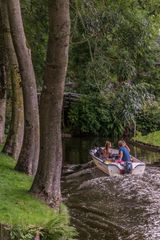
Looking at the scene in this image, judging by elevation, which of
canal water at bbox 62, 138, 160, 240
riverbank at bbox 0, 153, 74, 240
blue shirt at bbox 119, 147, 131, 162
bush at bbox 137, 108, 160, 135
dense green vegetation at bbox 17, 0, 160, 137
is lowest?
canal water at bbox 62, 138, 160, 240

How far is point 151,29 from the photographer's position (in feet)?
65.6

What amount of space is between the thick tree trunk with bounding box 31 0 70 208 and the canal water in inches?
70.8

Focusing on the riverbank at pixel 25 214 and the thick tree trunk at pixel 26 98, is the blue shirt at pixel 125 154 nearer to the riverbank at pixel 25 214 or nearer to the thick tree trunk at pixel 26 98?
the thick tree trunk at pixel 26 98

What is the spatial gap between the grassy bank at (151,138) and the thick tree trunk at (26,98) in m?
18.9

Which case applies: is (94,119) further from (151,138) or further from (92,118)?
(151,138)

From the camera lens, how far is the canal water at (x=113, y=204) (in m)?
13.6

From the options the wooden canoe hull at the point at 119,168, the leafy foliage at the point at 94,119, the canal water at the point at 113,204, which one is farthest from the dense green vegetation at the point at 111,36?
the leafy foliage at the point at 94,119

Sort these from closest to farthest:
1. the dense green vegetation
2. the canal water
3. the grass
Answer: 1. the grass
2. the canal water
3. the dense green vegetation

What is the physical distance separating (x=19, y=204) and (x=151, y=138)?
24784 mm

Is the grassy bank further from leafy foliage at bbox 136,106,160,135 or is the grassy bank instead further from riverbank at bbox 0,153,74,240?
riverbank at bbox 0,153,74,240

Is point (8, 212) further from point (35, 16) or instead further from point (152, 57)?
point (152, 57)

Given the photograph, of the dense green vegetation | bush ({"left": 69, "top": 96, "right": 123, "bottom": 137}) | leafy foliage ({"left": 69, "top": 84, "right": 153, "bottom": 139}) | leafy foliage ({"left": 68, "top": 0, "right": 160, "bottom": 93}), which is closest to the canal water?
the dense green vegetation

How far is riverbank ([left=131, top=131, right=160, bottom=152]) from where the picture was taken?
32531mm

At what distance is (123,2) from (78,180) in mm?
7431
